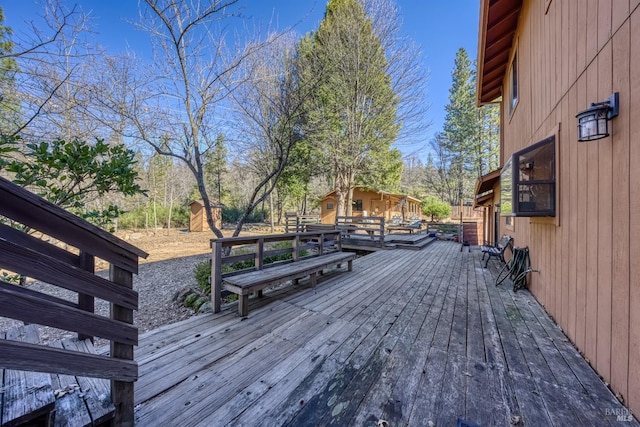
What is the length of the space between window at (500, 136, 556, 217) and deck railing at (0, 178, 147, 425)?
4.20 metres

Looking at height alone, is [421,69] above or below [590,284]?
above

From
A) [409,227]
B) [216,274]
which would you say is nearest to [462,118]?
[409,227]

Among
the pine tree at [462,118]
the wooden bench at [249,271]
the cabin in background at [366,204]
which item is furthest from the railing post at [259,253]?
the pine tree at [462,118]

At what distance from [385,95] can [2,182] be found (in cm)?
1330

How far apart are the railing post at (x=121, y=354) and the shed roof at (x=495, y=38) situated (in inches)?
272

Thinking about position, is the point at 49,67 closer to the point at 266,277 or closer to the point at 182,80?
the point at 182,80

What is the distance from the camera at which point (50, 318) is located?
1091 mm

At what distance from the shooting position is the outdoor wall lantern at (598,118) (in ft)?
6.19

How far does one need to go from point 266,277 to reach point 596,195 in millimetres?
3332

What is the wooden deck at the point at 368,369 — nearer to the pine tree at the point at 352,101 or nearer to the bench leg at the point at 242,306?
the bench leg at the point at 242,306

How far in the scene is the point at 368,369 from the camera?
2.06 m

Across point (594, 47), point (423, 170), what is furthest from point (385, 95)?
point (423, 170)

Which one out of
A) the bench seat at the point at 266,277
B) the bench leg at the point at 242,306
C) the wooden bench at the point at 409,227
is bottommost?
the bench leg at the point at 242,306

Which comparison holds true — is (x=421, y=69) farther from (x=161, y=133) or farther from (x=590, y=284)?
(x=590, y=284)
